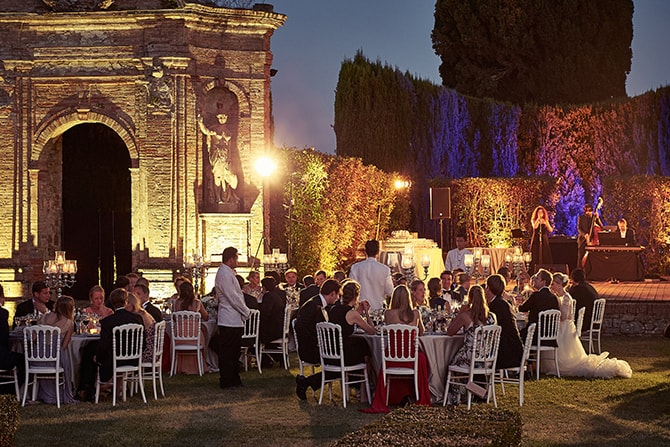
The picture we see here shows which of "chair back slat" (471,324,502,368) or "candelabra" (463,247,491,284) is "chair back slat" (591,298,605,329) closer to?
"candelabra" (463,247,491,284)

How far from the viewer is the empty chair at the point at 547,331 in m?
12.3

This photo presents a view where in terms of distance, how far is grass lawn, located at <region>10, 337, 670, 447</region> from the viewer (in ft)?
29.4

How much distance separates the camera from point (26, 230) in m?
20.7

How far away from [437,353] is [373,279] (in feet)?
7.19

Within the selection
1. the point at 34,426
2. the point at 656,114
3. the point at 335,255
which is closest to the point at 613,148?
the point at 656,114

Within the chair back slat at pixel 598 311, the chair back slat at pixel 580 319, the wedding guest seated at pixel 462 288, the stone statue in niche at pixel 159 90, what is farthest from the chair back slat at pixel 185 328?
the stone statue in niche at pixel 159 90

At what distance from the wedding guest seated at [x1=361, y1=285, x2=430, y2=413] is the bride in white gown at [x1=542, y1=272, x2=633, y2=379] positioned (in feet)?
9.37

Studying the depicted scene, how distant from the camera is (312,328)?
36.3 ft

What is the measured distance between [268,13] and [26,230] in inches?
242

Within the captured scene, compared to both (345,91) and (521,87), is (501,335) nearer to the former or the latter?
(345,91)

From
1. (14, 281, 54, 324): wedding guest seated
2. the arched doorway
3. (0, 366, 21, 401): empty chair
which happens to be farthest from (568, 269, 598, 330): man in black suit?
the arched doorway

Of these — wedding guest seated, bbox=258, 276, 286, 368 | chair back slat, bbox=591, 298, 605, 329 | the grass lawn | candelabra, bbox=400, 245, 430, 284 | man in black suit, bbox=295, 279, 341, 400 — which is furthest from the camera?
chair back slat, bbox=591, 298, 605, 329

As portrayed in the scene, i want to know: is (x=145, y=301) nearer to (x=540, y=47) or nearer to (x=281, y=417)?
(x=281, y=417)

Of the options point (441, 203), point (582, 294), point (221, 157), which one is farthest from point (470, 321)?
point (441, 203)
